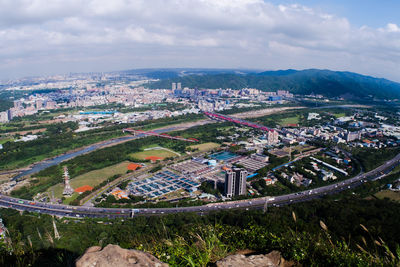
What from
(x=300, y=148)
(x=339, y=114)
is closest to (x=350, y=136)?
(x=300, y=148)

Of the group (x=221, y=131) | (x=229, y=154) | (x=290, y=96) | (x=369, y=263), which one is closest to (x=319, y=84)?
(x=290, y=96)

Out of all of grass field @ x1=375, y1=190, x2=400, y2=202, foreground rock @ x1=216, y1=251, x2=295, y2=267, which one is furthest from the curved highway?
grass field @ x1=375, y1=190, x2=400, y2=202

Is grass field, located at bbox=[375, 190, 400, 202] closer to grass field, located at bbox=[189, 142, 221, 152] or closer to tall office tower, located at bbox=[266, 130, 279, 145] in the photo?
tall office tower, located at bbox=[266, 130, 279, 145]

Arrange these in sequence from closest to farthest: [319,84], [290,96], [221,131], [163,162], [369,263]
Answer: [369,263] → [163,162] → [221,131] → [290,96] → [319,84]

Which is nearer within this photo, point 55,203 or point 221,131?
point 55,203

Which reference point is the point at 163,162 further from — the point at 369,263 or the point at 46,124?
the point at 46,124

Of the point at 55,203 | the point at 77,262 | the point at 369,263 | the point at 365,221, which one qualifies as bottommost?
the point at 55,203

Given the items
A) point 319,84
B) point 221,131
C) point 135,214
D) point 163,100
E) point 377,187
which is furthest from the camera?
point 319,84
